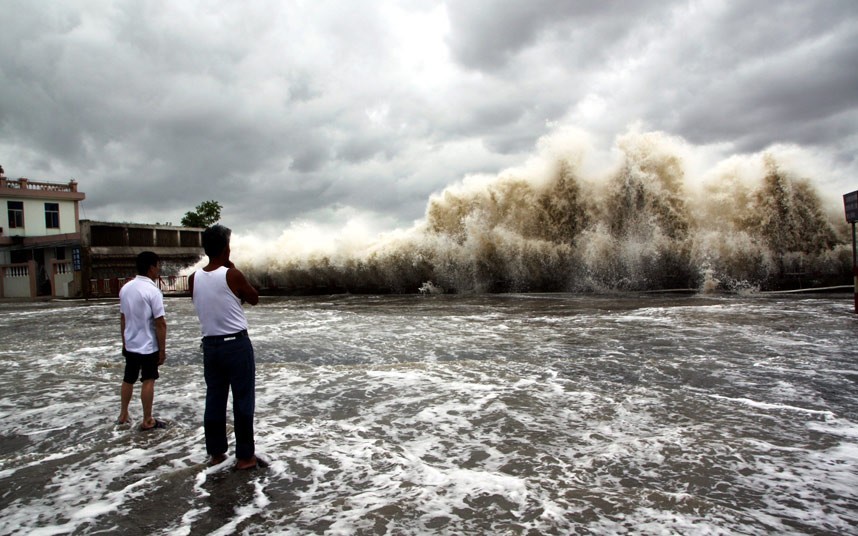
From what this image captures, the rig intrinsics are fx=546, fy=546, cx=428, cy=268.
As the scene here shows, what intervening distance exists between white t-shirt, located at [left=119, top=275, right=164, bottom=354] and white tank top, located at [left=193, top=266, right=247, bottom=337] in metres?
1.20

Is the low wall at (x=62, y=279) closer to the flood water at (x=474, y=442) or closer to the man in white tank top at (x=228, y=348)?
the flood water at (x=474, y=442)

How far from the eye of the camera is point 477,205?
21.8 meters

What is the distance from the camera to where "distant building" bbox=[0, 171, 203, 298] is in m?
30.2

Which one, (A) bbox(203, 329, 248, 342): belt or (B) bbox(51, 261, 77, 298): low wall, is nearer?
(A) bbox(203, 329, 248, 342): belt

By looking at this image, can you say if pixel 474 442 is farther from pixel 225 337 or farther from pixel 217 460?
pixel 225 337

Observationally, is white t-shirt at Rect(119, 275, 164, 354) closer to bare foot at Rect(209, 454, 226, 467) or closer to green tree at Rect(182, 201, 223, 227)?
bare foot at Rect(209, 454, 226, 467)

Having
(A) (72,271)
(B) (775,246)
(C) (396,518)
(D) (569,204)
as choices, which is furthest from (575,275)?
(A) (72,271)

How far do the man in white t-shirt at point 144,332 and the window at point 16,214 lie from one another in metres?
38.7

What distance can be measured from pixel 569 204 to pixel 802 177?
7120 millimetres

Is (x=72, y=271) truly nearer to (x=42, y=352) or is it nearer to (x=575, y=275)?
(x=42, y=352)


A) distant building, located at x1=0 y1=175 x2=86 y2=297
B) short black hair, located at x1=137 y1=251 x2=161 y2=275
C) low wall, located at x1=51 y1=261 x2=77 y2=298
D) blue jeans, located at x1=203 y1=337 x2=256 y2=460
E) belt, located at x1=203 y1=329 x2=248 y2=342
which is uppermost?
distant building, located at x1=0 y1=175 x2=86 y2=297

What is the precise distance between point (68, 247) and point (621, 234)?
3033 cm

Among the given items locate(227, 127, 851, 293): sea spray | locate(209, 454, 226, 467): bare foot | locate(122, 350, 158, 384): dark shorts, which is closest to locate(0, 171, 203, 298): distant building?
locate(227, 127, 851, 293): sea spray

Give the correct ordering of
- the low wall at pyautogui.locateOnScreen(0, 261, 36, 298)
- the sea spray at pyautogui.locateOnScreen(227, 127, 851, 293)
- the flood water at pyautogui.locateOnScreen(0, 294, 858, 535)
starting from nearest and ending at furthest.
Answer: the flood water at pyautogui.locateOnScreen(0, 294, 858, 535) → the sea spray at pyautogui.locateOnScreen(227, 127, 851, 293) → the low wall at pyautogui.locateOnScreen(0, 261, 36, 298)
